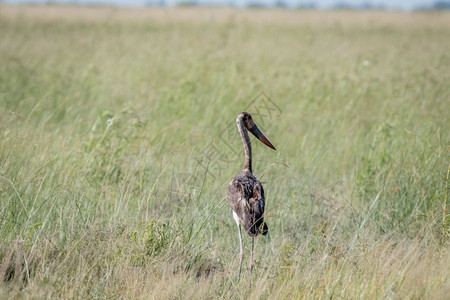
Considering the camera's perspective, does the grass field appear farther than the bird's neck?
No

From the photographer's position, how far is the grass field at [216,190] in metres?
4.15

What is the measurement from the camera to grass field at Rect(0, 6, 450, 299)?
4.15 metres

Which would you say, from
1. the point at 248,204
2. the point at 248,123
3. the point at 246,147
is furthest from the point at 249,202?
the point at 248,123

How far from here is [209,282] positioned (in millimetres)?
4238

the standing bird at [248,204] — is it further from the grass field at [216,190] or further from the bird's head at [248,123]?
the bird's head at [248,123]

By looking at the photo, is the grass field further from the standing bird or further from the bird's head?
the bird's head

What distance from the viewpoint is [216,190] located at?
19.0 feet

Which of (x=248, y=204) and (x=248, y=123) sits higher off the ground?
(x=248, y=123)

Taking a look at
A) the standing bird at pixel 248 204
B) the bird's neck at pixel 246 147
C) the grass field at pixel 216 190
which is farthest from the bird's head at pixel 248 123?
the grass field at pixel 216 190

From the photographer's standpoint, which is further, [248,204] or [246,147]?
[246,147]

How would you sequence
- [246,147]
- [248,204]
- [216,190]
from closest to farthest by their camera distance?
[248,204], [246,147], [216,190]

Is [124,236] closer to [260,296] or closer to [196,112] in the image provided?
[260,296]

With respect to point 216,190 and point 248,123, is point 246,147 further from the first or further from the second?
point 216,190

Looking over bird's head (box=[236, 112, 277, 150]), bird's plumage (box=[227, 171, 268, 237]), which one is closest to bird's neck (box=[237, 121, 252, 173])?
bird's head (box=[236, 112, 277, 150])
